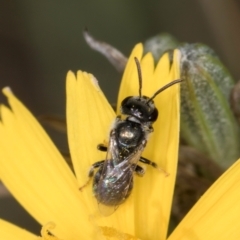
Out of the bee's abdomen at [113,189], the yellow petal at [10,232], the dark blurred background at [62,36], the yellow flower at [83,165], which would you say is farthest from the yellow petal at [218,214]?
the dark blurred background at [62,36]

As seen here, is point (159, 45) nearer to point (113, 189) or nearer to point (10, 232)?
point (113, 189)

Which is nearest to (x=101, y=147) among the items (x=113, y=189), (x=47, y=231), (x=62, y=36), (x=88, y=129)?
(x=88, y=129)

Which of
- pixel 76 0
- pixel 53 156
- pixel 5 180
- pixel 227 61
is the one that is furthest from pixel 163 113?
pixel 76 0

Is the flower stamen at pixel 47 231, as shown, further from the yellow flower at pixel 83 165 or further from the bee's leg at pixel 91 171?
the bee's leg at pixel 91 171

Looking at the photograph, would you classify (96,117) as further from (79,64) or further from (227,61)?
(79,64)

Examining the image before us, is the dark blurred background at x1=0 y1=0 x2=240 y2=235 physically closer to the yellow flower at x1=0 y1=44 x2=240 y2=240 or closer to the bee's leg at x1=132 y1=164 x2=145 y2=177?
the yellow flower at x1=0 y1=44 x2=240 y2=240

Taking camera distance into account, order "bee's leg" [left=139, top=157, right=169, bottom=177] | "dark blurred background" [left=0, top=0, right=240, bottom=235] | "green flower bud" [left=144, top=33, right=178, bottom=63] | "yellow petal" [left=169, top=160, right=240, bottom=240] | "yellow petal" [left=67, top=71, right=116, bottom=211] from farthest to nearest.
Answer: "dark blurred background" [left=0, top=0, right=240, bottom=235]
"green flower bud" [left=144, top=33, right=178, bottom=63]
"yellow petal" [left=67, top=71, right=116, bottom=211]
"bee's leg" [left=139, top=157, right=169, bottom=177]
"yellow petal" [left=169, top=160, right=240, bottom=240]

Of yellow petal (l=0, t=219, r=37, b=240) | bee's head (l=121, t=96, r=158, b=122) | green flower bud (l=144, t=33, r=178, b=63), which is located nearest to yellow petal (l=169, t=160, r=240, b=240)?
bee's head (l=121, t=96, r=158, b=122)
